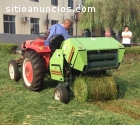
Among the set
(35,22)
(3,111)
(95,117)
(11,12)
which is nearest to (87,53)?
(95,117)

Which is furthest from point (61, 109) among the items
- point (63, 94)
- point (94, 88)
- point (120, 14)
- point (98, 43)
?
point (120, 14)

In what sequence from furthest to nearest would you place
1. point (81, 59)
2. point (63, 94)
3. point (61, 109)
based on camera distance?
1. point (63, 94)
2. point (81, 59)
3. point (61, 109)

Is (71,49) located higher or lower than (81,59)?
higher

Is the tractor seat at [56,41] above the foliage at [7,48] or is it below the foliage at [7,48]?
above

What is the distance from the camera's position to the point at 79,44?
4973 millimetres

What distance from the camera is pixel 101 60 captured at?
520 centimetres

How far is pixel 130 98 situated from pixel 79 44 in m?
1.67

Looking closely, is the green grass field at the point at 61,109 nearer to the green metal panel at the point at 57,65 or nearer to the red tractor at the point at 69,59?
the red tractor at the point at 69,59

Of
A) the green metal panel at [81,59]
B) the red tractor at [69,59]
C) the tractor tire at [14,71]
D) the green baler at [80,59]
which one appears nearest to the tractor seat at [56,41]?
the red tractor at [69,59]

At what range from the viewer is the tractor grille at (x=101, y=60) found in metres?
5.03

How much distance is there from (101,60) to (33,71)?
1.43 m

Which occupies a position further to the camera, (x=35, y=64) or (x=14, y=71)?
(x=14, y=71)

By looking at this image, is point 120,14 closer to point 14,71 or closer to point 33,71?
point 14,71

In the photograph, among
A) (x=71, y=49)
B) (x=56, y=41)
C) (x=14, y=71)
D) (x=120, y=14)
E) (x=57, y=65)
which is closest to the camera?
(x=71, y=49)
